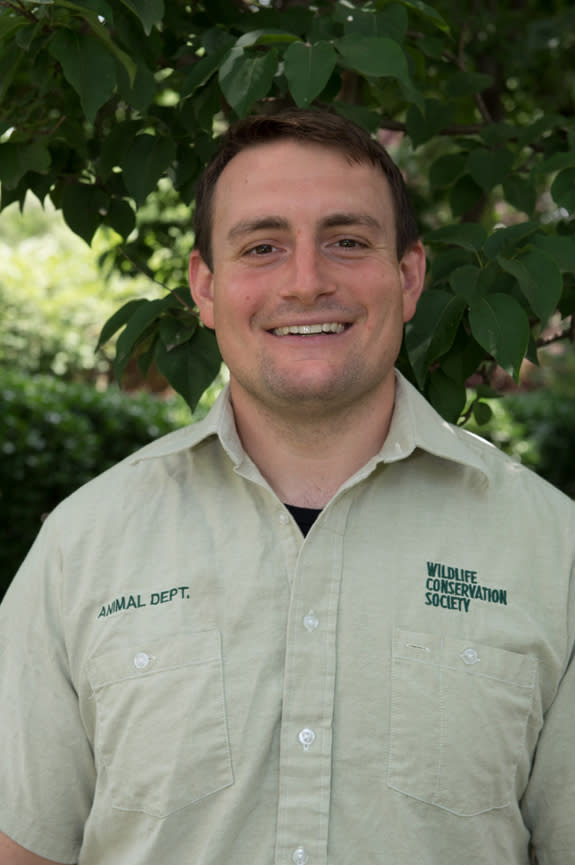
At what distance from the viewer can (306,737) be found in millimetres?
1681

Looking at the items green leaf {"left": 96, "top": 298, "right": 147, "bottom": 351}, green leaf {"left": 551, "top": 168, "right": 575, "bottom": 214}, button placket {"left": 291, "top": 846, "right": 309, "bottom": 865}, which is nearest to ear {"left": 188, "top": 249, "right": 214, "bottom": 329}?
green leaf {"left": 96, "top": 298, "right": 147, "bottom": 351}

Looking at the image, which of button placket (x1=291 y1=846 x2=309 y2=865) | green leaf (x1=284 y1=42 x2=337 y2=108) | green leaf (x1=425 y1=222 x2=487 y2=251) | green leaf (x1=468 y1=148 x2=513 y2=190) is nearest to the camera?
button placket (x1=291 y1=846 x2=309 y2=865)

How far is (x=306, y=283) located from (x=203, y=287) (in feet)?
1.16

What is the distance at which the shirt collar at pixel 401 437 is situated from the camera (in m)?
1.91

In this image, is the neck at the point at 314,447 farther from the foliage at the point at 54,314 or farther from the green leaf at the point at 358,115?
the foliage at the point at 54,314

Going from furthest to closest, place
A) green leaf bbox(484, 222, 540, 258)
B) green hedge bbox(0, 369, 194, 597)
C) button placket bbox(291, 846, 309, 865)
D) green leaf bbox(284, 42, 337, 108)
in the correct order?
1. green hedge bbox(0, 369, 194, 597)
2. green leaf bbox(484, 222, 540, 258)
3. green leaf bbox(284, 42, 337, 108)
4. button placket bbox(291, 846, 309, 865)

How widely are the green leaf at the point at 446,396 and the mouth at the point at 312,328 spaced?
48 cm

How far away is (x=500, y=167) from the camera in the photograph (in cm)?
252

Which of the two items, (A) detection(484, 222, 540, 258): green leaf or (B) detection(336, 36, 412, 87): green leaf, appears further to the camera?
(A) detection(484, 222, 540, 258): green leaf

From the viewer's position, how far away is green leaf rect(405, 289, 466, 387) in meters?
2.10

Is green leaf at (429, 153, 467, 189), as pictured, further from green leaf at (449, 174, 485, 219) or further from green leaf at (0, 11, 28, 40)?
green leaf at (0, 11, 28, 40)

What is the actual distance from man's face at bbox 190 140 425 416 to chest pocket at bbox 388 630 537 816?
518 millimetres

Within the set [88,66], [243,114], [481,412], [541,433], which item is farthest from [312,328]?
[541,433]

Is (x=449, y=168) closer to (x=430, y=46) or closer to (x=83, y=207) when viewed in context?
(x=430, y=46)
